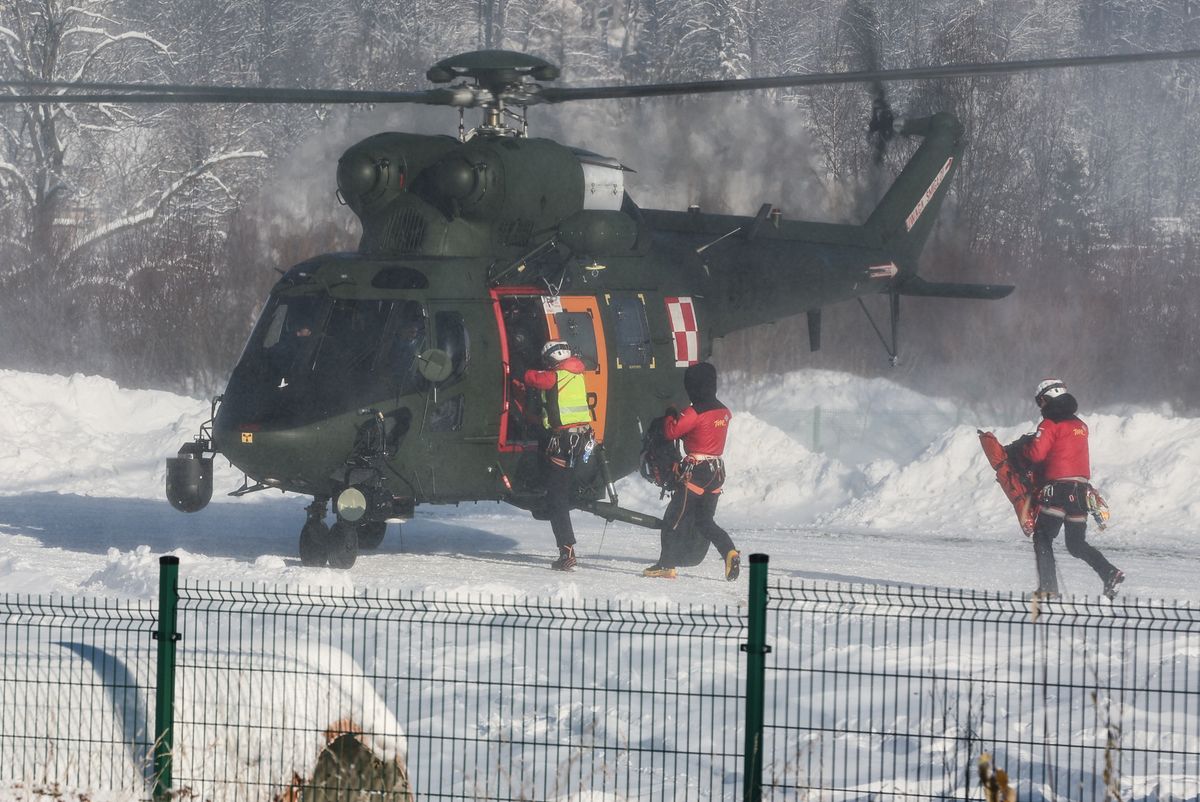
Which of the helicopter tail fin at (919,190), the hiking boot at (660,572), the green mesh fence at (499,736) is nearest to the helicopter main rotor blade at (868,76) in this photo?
the hiking boot at (660,572)

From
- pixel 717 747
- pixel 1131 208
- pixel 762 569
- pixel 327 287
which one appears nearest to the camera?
pixel 762 569

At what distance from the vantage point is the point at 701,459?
1241 cm

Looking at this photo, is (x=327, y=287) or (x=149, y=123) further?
(x=149, y=123)

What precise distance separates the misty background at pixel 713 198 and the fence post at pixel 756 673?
12.7 metres

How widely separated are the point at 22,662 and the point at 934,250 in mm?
25678

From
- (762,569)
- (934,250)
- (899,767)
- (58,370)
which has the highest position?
(934,250)

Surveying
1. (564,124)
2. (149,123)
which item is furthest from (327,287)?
(149,123)

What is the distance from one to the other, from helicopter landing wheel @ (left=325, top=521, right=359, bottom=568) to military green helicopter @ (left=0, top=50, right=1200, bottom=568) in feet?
0.06

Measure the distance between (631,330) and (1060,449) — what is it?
3.83 meters

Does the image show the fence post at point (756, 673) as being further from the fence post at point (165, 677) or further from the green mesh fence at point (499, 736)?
the fence post at point (165, 677)

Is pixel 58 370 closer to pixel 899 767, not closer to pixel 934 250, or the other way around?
pixel 934 250

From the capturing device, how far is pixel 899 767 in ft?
23.4

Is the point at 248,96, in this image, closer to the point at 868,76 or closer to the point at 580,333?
the point at 580,333

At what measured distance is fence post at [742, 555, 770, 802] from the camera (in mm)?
5941
